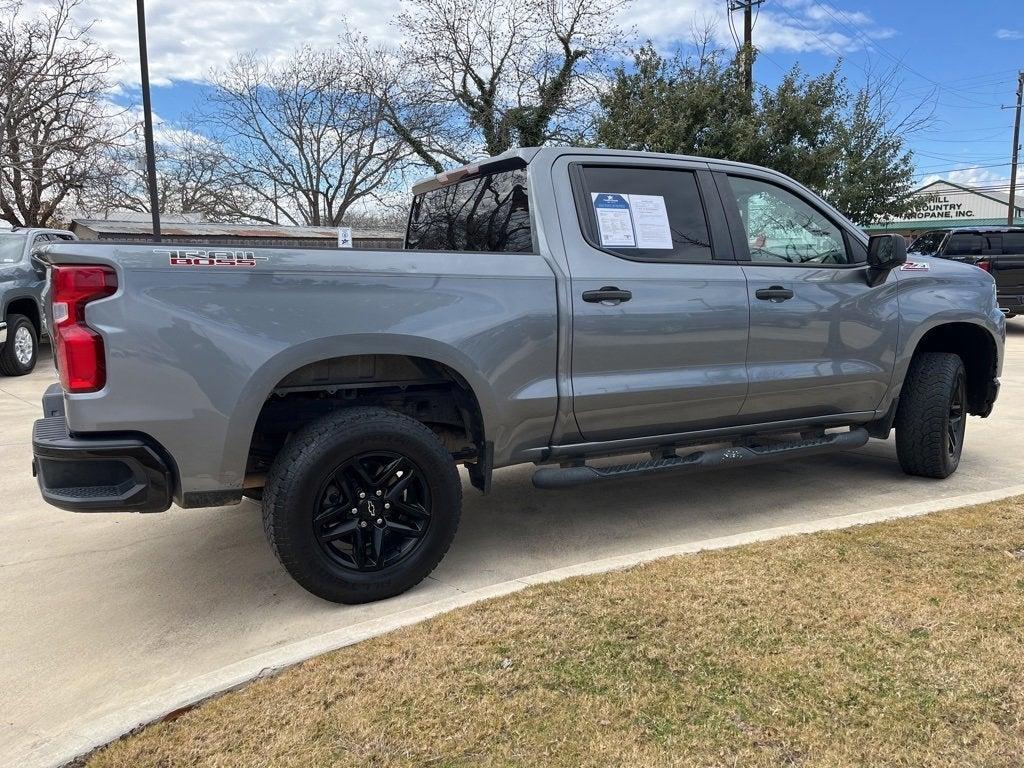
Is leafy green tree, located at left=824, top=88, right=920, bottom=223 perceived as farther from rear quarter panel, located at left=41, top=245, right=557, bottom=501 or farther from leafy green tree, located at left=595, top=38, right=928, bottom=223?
rear quarter panel, located at left=41, top=245, right=557, bottom=501

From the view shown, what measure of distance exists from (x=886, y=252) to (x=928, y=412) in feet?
3.72

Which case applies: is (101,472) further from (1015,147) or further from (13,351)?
(1015,147)

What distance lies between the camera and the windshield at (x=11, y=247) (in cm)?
992

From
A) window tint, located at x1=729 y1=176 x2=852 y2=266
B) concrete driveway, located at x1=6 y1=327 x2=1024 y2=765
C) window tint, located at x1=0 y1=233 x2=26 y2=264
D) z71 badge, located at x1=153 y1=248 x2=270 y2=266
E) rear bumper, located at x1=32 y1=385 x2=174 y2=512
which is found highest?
window tint, located at x1=0 y1=233 x2=26 y2=264

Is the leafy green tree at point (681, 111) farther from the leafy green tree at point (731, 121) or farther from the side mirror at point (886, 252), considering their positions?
the side mirror at point (886, 252)

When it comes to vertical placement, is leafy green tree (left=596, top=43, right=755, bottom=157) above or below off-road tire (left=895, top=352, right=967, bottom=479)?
A: above

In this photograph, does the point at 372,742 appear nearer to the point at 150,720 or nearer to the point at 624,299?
the point at 150,720

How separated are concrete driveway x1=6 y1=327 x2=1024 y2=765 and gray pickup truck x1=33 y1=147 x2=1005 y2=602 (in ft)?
1.15

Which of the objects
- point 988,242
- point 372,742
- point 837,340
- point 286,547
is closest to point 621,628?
point 372,742

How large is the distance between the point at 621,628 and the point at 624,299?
1579mm

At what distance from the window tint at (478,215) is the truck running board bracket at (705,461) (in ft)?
3.64

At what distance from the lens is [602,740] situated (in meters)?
2.13

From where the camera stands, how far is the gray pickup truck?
2803 millimetres

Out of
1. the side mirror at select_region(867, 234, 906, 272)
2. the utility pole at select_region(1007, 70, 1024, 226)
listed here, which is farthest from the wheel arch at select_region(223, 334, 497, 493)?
the utility pole at select_region(1007, 70, 1024, 226)
